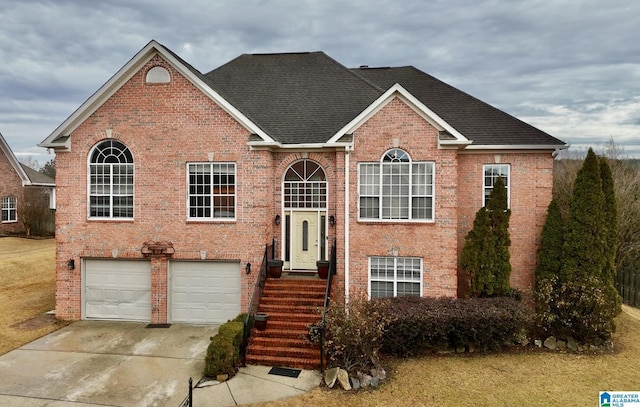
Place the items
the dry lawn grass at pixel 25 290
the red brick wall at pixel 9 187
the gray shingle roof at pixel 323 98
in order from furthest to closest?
the red brick wall at pixel 9 187, the gray shingle roof at pixel 323 98, the dry lawn grass at pixel 25 290

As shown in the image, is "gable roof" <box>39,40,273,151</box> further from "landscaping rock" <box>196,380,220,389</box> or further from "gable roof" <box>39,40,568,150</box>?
"landscaping rock" <box>196,380,220,389</box>

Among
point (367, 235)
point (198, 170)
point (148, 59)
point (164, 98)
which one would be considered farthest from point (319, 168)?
point (148, 59)

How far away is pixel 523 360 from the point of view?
10414 mm

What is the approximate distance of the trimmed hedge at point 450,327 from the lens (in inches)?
416

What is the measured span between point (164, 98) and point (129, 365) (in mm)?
8435

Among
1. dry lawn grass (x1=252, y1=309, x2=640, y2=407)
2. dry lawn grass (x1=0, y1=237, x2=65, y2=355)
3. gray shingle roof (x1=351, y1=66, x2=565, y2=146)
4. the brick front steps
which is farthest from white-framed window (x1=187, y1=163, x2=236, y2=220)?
gray shingle roof (x1=351, y1=66, x2=565, y2=146)

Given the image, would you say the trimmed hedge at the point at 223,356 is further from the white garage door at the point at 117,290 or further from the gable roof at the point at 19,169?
the gable roof at the point at 19,169

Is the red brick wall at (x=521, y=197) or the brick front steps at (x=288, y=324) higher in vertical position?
the red brick wall at (x=521, y=197)

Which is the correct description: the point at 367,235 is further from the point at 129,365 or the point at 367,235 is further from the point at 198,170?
the point at 129,365

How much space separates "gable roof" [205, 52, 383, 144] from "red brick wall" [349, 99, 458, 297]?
189cm

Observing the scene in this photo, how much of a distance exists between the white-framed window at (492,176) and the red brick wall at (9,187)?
1272 inches

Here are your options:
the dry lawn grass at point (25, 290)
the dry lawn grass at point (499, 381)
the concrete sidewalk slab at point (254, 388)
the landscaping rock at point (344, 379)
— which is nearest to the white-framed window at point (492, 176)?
the dry lawn grass at point (499, 381)

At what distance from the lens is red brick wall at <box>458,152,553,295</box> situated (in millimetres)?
13773

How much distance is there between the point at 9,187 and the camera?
28.8 metres
